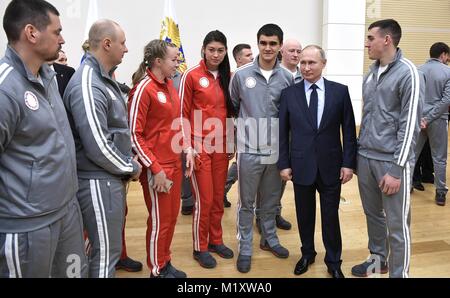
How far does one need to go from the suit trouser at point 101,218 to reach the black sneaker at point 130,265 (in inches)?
32.2

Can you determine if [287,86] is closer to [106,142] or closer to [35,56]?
[106,142]

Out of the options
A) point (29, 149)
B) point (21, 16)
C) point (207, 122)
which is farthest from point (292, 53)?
point (29, 149)

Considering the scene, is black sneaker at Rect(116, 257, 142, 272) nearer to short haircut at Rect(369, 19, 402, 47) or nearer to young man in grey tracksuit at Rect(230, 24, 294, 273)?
young man in grey tracksuit at Rect(230, 24, 294, 273)

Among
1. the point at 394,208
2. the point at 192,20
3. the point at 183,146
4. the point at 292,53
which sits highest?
the point at 192,20

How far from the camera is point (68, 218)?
148 cm

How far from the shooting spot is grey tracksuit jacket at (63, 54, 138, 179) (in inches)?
62.9

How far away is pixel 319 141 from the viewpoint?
2279 mm

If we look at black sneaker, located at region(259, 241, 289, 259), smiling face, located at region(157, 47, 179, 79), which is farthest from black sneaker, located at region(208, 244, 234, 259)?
smiling face, located at region(157, 47, 179, 79)

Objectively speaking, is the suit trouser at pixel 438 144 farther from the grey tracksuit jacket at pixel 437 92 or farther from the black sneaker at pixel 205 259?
the black sneaker at pixel 205 259

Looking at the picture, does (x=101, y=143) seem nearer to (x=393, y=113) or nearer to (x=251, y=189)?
(x=251, y=189)

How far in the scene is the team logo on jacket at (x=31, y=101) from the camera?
1267mm

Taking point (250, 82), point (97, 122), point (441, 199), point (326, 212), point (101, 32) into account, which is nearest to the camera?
point (97, 122)

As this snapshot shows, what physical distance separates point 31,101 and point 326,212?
5.95 ft

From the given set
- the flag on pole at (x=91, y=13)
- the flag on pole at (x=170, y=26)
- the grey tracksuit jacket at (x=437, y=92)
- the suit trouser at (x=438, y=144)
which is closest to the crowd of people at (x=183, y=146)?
the grey tracksuit jacket at (x=437, y=92)
